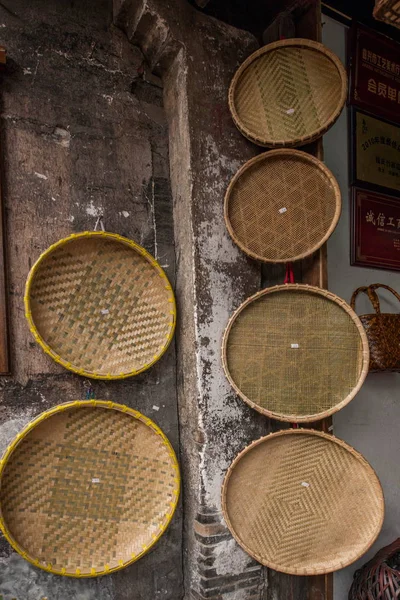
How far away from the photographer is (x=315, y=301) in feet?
6.02

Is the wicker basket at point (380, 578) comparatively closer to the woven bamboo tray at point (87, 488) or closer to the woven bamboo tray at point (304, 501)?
the woven bamboo tray at point (304, 501)

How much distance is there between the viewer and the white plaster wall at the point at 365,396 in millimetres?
2350

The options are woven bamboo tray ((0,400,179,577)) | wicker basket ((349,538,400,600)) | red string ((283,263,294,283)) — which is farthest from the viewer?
red string ((283,263,294,283))

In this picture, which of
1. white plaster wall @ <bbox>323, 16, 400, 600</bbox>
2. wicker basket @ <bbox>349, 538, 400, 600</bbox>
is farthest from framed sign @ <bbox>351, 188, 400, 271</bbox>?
wicker basket @ <bbox>349, 538, 400, 600</bbox>

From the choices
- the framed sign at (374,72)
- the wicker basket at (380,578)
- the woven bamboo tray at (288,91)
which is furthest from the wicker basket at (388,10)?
the wicker basket at (380,578)

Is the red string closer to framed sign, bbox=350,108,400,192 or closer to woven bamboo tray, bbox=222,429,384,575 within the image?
woven bamboo tray, bbox=222,429,384,575

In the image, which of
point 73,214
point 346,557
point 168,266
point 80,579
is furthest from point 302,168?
point 80,579

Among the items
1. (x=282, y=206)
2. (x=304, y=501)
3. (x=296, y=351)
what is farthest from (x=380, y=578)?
(x=282, y=206)

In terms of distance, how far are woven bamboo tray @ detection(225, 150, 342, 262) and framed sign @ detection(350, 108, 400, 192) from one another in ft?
2.05

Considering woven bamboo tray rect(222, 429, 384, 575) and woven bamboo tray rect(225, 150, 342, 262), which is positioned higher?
woven bamboo tray rect(225, 150, 342, 262)

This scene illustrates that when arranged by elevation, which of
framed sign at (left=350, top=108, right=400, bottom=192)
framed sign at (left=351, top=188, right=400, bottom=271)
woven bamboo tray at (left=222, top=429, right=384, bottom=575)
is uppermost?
framed sign at (left=350, top=108, right=400, bottom=192)

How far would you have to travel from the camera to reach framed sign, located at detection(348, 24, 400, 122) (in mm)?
2498

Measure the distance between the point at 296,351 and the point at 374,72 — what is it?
172cm

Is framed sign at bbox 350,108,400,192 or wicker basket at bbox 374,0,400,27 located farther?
framed sign at bbox 350,108,400,192
